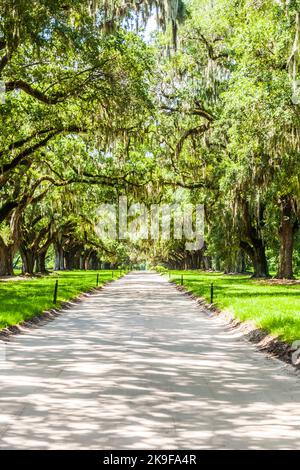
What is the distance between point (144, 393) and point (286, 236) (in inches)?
1140

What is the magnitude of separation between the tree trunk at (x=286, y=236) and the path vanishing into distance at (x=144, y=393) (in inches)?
893

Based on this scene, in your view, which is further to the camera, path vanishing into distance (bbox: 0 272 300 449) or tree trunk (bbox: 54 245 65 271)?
tree trunk (bbox: 54 245 65 271)

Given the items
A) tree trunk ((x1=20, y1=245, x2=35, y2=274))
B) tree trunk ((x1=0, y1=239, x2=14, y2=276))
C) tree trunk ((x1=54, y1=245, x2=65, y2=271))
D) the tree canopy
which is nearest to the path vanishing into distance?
the tree canopy

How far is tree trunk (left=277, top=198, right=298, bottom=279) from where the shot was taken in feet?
109

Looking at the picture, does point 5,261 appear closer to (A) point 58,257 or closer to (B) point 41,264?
(B) point 41,264

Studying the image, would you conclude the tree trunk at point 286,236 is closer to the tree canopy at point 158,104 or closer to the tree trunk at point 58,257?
the tree canopy at point 158,104

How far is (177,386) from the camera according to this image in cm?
684

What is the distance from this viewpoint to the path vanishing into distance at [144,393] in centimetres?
480

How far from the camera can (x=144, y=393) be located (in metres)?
6.44

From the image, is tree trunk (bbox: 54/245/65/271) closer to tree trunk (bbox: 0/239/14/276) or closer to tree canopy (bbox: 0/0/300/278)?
tree trunk (bbox: 0/239/14/276)

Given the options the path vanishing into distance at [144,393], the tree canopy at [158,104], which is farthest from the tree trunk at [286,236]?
the path vanishing into distance at [144,393]

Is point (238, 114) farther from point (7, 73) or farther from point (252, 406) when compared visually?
point (252, 406)

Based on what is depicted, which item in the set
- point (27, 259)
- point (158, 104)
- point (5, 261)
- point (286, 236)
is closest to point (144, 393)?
point (158, 104)

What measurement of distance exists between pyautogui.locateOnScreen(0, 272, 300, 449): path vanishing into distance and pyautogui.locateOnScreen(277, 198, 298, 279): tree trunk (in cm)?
2268
